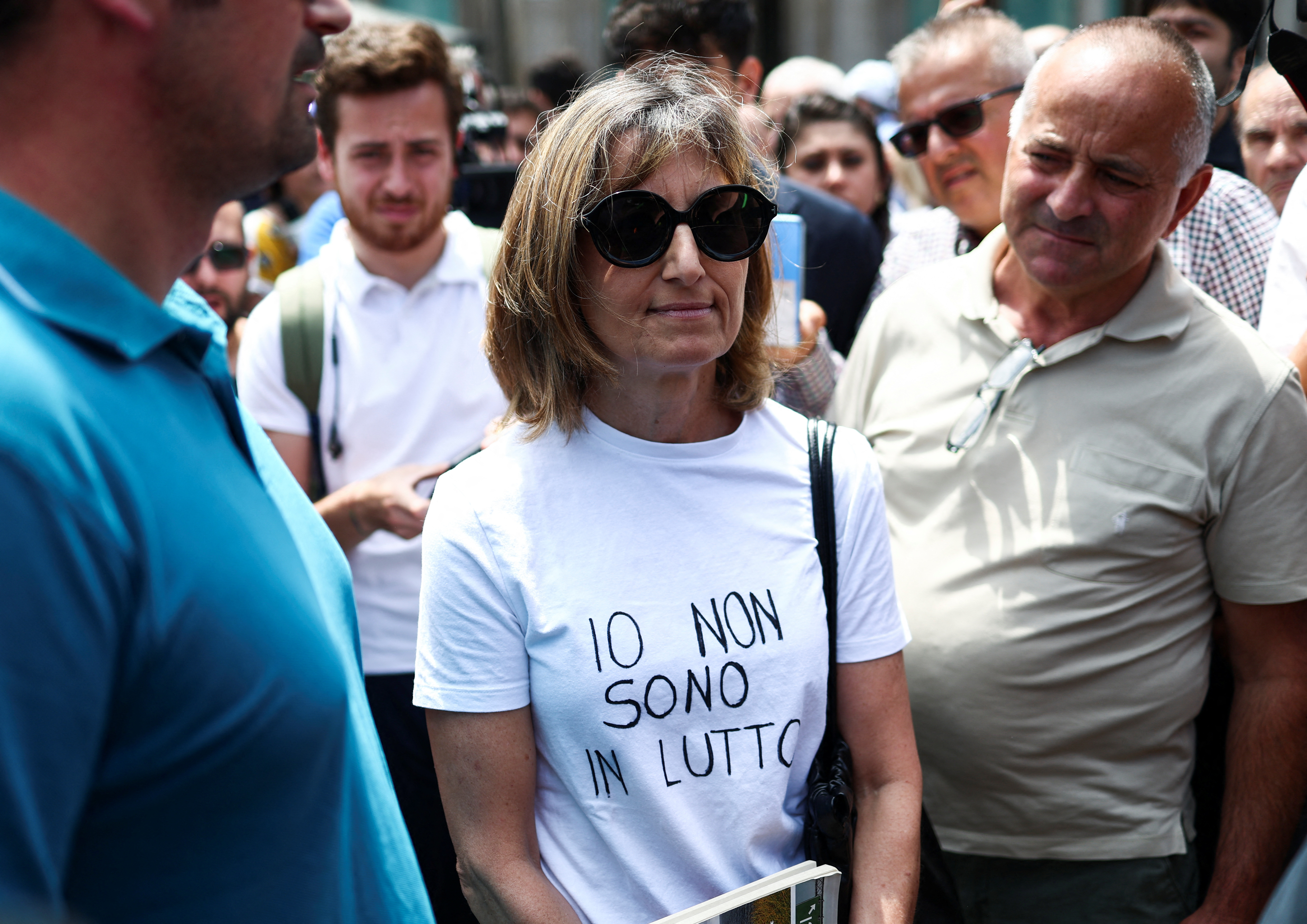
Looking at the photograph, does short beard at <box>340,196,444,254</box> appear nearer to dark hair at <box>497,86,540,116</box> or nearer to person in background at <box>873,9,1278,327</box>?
person in background at <box>873,9,1278,327</box>

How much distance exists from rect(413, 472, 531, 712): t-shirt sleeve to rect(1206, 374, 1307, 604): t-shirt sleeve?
1.43 m

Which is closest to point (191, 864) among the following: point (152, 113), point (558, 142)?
point (152, 113)

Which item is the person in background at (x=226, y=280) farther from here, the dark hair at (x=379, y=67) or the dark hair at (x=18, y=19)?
the dark hair at (x=18, y=19)

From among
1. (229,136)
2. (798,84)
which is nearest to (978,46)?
(798,84)

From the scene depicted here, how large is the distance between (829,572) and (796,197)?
6.11ft

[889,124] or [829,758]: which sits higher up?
[889,124]

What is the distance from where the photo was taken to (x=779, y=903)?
149 cm

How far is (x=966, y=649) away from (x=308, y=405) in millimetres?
1694

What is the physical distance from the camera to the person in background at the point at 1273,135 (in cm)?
293

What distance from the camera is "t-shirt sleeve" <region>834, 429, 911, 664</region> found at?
172cm

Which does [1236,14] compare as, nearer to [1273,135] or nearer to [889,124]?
[1273,135]

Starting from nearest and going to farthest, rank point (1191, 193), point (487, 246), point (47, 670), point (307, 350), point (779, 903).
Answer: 1. point (47, 670)
2. point (779, 903)
3. point (1191, 193)
4. point (307, 350)
5. point (487, 246)

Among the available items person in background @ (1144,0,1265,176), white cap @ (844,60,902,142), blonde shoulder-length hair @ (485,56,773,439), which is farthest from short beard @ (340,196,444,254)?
white cap @ (844,60,902,142)

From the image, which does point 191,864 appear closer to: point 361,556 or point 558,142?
point 558,142
